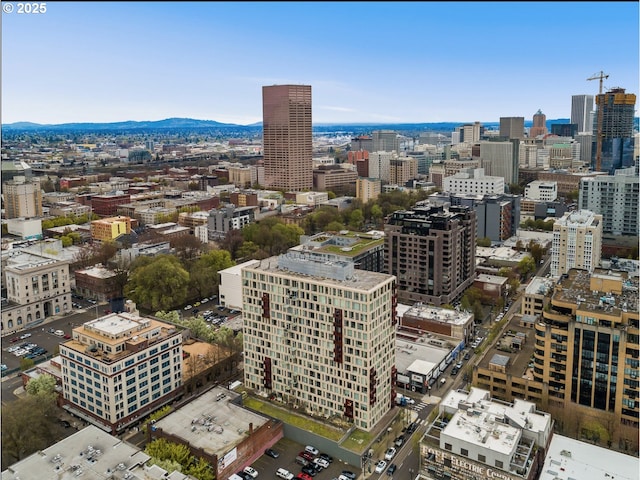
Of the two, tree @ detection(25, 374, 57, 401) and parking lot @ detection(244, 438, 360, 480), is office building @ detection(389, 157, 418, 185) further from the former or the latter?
parking lot @ detection(244, 438, 360, 480)

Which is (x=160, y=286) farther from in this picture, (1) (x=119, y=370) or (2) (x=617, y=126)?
(2) (x=617, y=126)

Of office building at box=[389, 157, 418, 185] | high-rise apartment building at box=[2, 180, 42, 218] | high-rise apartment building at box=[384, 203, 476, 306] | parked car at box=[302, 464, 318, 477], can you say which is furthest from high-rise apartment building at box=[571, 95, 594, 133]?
parked car at box=[302, 464, 318, 477]

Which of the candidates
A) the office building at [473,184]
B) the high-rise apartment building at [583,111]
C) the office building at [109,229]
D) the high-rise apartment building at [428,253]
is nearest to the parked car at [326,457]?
the high-rise apartment building at [428,253]

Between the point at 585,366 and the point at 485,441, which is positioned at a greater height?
the point at 585,366

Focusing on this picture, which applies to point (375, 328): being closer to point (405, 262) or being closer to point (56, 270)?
point (405, 262)

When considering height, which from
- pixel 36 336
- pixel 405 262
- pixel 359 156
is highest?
pixel 359 156

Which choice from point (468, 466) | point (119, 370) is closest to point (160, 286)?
point (119, 370)

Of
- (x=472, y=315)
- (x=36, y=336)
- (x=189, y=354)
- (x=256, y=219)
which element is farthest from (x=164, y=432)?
(x=256, y=219)
